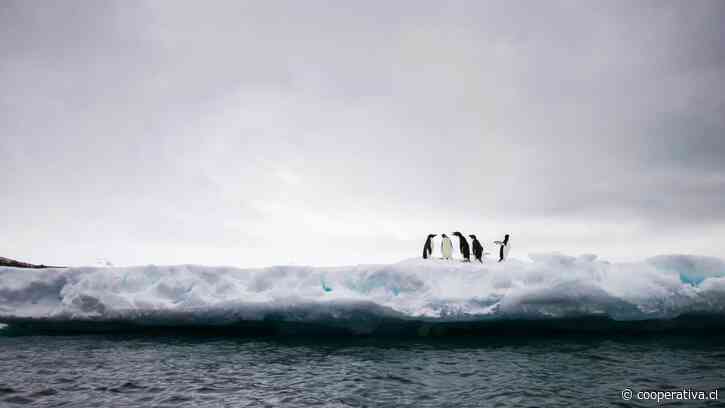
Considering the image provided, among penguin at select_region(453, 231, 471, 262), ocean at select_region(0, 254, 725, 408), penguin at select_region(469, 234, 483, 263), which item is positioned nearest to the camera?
ocean at select_region(0, 254, 725, 408)

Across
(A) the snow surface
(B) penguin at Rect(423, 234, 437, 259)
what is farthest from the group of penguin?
(A) the snow surface

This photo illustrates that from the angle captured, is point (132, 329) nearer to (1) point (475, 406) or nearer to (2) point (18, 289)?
(2) point (18, 289)

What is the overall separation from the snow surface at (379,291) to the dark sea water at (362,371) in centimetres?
65

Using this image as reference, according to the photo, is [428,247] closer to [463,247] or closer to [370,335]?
[463,247]

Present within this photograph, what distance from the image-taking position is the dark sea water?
16.2 feet

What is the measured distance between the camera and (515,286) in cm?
823

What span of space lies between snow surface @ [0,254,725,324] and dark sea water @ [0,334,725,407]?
0.65 metres

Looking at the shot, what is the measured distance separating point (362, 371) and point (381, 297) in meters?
2.62

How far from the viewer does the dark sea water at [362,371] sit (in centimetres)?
493

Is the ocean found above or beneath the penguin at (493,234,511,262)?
beneath

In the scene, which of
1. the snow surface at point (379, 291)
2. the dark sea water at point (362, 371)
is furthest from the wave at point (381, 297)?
the dark sea water at point (362, 371)

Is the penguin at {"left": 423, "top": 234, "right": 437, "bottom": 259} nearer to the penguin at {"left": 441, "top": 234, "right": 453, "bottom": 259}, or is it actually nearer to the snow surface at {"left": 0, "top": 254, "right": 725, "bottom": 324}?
the penguin at {"left": 441, "top": 234, "right": 453, "bottom": 259}

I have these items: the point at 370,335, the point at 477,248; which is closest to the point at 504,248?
the point at 477,248

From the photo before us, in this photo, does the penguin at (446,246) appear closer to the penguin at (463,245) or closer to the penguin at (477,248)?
the penguin at (463,245)
